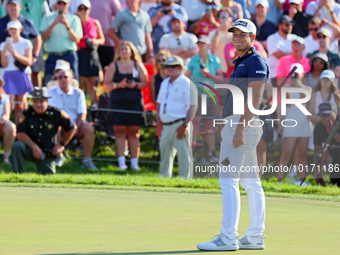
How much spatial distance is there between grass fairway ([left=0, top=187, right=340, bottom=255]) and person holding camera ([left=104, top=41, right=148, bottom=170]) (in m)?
3.30

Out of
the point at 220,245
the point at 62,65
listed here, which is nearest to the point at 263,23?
the point at 62,65

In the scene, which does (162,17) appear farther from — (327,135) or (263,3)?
(327,135)

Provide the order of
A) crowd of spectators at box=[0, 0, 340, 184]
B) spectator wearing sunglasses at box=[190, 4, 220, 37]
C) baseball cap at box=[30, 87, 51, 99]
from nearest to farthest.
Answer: baseball cap at box=[30, 87, 51, 99], crowd of spectators at box=[0, 0, 340, 184], spectator wearing sunglasses at box=[190, 4, 220, 37]

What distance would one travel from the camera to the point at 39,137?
458 inches

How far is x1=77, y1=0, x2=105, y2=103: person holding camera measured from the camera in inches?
545

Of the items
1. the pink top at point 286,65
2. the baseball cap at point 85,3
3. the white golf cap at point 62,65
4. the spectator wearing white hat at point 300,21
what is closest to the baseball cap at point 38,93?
the white golf cap at point 62,65

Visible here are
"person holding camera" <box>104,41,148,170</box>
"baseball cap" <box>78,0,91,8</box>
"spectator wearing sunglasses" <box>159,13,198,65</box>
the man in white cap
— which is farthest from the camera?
"spectator wearing sunglasses" <box>159,13,198,65</box>

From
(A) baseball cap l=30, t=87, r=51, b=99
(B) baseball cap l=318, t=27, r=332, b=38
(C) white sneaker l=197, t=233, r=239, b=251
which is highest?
(B) baseball cap l=318, t=27, r=332, b=38

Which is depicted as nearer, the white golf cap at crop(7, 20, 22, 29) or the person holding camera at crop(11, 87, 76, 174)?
the person holding camera at crop(11, 87, 76, 174)

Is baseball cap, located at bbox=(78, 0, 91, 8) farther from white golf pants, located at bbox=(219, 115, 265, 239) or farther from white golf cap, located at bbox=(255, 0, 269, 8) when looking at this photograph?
white golf pants, located at bbox=(219, 115, 265, 239)

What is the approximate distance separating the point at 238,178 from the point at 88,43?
857cm

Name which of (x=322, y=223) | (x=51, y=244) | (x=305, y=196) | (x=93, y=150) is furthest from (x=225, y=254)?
(x=93, y=150)

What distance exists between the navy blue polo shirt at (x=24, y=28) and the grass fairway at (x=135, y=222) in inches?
173

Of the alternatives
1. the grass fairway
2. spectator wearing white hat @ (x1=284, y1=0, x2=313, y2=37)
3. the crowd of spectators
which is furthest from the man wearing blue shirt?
the grass fairway
